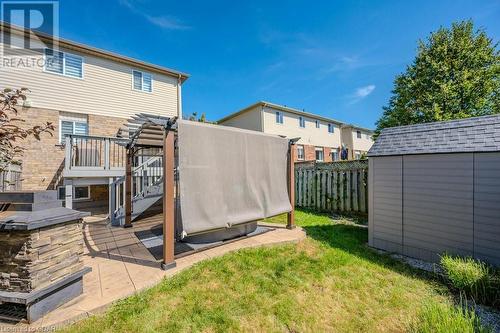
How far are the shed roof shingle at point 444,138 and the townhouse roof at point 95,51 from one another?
1122 cm

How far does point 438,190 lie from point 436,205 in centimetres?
28

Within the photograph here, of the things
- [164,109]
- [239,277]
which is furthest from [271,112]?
[239,277]

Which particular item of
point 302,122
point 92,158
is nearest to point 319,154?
point 302,122

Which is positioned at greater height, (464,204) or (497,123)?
(497,123)

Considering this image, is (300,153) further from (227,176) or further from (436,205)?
(227,176)

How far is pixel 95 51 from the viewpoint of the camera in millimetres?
9961

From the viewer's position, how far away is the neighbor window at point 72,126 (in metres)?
9.31

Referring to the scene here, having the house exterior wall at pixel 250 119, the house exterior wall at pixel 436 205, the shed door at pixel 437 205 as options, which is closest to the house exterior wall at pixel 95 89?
the house exterior wall at pixel 250 119

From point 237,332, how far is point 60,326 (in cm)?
177

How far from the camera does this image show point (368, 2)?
22.4 feet

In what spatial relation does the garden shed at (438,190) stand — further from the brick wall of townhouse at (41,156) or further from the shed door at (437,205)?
the brick wall of townhouse at (41,156)

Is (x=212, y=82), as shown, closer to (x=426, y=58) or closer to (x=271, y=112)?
(x=271, y=112)

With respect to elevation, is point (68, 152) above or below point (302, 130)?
below

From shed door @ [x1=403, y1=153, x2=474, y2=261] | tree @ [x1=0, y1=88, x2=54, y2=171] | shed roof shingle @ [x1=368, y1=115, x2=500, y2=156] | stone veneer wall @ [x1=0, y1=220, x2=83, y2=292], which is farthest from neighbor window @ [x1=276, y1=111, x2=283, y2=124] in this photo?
stone veneer wall @ [x1=0, y1=220, x2=83, y2=292]
